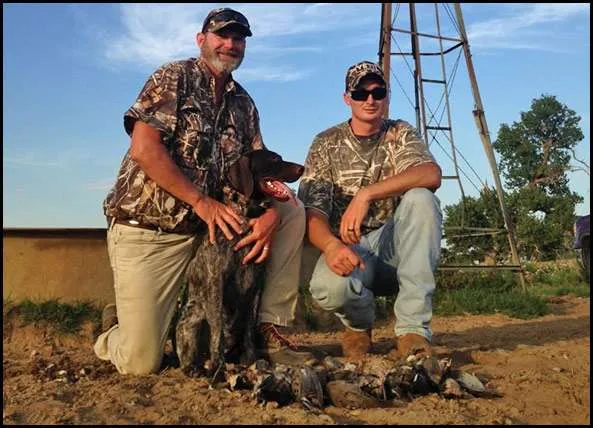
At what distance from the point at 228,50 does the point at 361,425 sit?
2.40 m

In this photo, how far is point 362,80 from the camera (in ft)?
13.4

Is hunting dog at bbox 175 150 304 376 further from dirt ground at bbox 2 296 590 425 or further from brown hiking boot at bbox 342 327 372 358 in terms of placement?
brown hiking boot at bbox 342 327 372 358

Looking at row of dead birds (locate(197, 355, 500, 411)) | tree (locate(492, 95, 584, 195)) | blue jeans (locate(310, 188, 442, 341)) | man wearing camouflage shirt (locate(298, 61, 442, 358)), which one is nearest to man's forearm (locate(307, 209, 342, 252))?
man wearing camouflage shirt (locate(298, 61, 442, 358))

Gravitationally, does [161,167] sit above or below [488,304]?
above

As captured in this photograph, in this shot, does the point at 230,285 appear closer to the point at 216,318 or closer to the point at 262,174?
the point at 216,318

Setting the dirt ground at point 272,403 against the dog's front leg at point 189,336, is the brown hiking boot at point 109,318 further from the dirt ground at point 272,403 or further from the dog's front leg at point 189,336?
the dog's front leg at point 189,336

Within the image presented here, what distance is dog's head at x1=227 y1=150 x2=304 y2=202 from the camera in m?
→ 3.58

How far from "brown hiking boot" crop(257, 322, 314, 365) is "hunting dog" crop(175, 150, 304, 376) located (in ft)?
0.35

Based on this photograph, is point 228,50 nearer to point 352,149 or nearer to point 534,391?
point 352,149

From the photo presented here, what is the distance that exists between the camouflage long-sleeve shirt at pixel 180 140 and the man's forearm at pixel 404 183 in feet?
2.92

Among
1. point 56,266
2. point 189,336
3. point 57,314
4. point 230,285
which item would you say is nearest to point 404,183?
point 230,285

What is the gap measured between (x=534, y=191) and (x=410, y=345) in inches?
886

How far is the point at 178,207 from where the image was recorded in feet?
11.9

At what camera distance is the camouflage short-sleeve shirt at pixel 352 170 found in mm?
4133
